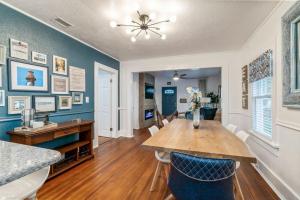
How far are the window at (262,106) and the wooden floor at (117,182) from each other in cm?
75

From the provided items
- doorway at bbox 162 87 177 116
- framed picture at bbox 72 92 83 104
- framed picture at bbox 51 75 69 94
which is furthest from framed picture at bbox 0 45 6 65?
doorway at bbox 162 87 177 116

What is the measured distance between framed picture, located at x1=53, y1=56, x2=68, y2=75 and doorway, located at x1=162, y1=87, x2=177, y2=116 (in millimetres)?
6541

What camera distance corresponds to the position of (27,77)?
2.44 metres

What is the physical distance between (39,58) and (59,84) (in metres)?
0.55

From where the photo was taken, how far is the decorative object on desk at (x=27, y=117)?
2.24m

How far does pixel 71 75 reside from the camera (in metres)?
3.24

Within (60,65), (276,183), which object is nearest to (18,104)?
(60,65)

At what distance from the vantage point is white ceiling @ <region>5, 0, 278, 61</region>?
6.88 feet

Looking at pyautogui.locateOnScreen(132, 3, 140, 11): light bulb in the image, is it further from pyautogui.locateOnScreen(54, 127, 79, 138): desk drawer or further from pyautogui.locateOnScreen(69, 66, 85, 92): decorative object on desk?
pyautogui.locateOnScreen(54, 127, 79, 138): desk drawer

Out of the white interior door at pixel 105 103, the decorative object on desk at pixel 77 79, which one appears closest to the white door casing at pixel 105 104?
the white interior door at pixel 105 103

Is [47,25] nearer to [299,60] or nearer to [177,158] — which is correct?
[177,158]

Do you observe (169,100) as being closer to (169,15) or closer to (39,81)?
(169,15)

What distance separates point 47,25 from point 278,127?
3856 mm

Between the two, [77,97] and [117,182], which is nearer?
[117,182]
